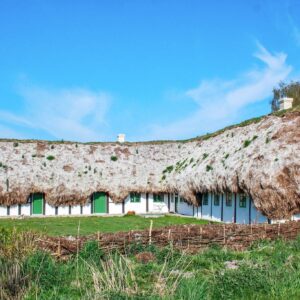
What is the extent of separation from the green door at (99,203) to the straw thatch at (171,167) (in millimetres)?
708

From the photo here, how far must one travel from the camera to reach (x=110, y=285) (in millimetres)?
7055

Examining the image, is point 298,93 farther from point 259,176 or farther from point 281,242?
point 281,242

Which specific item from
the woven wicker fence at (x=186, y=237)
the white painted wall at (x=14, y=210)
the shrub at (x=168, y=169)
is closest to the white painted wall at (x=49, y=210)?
the white painted wall at (x=14, y=210)

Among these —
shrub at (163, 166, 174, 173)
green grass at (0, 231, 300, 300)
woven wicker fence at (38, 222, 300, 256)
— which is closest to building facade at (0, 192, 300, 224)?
shrub at (163, 166, 174, 173)

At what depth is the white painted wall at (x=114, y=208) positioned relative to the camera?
30772mm

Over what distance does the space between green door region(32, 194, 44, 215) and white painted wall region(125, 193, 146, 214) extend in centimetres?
524

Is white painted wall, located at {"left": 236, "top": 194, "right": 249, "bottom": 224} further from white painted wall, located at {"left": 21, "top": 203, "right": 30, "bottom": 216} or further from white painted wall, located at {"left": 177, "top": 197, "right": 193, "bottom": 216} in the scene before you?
white painted wall, located at {"left": 21, "top": 203, "right": 30, "bottom": 216}

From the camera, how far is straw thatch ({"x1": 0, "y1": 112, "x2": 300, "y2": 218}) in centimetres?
1950

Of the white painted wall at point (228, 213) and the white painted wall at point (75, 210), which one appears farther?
→ the white painted wall at point (75, 210)

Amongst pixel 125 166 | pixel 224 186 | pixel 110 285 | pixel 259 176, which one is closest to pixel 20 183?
pixel 125 166

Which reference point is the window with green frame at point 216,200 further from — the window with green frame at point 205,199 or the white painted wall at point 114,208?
the white painted wall at point 114,208

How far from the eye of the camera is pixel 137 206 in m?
31.6

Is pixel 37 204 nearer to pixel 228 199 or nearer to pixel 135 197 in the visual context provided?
pixel 135 197

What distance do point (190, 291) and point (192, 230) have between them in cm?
591
